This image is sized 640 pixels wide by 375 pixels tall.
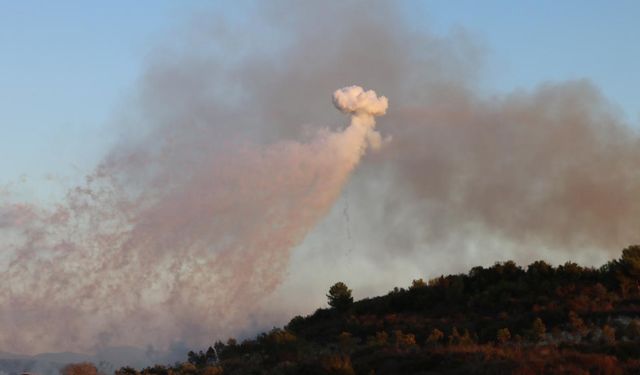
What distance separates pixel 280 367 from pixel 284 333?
12933mm

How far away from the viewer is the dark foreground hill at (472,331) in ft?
101

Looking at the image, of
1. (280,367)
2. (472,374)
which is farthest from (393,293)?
(472,374)

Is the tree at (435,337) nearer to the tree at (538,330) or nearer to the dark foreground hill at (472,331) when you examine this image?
the dark foreground hill at (472,331)

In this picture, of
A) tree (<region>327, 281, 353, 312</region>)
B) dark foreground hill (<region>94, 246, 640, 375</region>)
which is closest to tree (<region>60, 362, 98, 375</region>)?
dark foreground hill (<region>94, 246, 640, 375</region>)

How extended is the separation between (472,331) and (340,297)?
1843cm

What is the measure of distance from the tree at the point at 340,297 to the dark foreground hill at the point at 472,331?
0.28ft

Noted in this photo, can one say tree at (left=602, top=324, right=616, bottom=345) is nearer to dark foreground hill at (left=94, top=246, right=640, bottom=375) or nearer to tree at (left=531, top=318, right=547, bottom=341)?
dark foreground hill at (left=94, top=246, right=640, bottom=375)

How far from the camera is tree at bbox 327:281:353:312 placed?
6297 cm

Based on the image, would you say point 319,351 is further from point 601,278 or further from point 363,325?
point 601,278

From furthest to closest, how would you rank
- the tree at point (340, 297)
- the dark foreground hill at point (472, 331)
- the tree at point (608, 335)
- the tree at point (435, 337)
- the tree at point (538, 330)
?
1. the tree at point (340, 297)
2. the tree at point (435, 337)
3. the tree at point (538, 330)
4. the tree at point (608, 335)
5. the dark foreground hill at point (472, 331)

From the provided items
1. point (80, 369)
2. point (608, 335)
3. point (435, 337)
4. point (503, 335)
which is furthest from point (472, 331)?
point (80, 369)

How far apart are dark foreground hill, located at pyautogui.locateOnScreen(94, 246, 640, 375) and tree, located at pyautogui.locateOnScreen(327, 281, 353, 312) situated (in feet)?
0.28

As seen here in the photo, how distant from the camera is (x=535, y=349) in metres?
32.4

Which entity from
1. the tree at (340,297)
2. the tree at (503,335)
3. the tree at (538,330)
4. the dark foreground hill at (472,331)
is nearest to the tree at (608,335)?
the dark foreground hill at (472,331)
